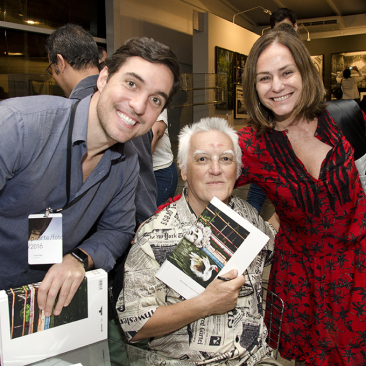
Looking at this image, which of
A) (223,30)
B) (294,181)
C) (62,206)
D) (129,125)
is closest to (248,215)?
(294,181)

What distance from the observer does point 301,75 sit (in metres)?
1.71

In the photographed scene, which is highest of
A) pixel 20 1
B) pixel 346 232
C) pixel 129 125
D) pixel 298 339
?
pixel 20 1

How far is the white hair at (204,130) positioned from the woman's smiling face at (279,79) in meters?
0.24

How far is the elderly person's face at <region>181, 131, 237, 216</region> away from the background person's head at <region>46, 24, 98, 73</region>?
1129mm

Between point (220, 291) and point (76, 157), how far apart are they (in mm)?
813

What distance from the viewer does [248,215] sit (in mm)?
1812

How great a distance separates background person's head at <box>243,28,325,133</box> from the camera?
1.69 m

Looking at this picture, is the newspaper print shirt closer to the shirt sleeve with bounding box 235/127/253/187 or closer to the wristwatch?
the wristwatch

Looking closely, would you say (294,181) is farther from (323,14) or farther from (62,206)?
(323,14)

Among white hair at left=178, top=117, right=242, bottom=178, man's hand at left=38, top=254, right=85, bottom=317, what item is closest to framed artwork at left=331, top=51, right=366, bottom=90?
white hair at left=178, top=117, right=242, bottom=178

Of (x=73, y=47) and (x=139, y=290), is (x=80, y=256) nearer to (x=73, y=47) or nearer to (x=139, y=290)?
(x=139, y=290)

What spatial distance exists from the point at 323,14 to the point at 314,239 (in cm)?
1097

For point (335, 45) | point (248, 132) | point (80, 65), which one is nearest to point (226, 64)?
point (335, 45)

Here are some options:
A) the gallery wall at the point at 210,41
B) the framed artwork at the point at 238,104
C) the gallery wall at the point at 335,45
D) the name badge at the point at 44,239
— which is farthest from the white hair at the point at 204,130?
the gallery wall at the point at 335,45
